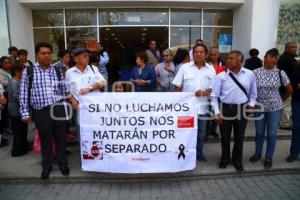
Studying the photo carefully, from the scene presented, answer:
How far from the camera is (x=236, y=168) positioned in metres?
4.88

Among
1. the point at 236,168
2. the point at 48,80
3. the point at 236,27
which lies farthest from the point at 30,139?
the point at 236,27

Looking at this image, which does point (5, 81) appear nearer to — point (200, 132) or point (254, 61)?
point (200, 132)

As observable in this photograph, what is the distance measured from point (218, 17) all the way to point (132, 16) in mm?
3294

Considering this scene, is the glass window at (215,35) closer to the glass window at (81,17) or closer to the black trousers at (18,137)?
the glass window at (81,17)

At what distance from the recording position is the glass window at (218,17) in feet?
36.3

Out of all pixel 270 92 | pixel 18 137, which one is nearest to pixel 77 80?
pixel 18 137

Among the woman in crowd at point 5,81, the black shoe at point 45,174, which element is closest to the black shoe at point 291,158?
the black shoe at point 45,174

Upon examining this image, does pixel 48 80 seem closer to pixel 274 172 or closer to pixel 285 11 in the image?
pixel 274 172

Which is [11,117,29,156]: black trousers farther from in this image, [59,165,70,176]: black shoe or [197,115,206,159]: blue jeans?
[197,115,206,159]: blue jeans

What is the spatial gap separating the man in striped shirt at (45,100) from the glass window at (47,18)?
6.80 metres

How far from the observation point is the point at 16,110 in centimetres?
550

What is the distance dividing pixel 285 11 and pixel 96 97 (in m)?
8.08

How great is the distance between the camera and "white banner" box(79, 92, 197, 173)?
14.9ft

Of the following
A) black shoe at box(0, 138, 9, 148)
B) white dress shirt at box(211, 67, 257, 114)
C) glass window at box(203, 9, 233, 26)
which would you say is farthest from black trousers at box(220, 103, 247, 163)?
glass window at box(203, 9, 233, 26)
